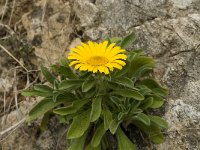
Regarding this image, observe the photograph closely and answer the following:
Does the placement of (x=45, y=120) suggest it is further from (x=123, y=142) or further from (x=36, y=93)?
(x=123, y=142)

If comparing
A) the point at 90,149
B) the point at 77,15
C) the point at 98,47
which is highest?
the point at 77,15

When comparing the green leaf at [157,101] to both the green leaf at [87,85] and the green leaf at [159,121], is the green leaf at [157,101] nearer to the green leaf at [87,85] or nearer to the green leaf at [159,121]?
the green leaf at [159,121]

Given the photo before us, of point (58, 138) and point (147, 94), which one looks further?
point (58, 138)

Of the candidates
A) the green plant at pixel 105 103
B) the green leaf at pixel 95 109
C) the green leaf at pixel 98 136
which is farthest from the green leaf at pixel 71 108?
the green leaf at pixel 98 136

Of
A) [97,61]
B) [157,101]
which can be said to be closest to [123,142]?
[157,101]

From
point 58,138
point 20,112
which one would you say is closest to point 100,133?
point 58,138

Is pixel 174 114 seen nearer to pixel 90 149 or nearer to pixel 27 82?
pixel 90 149
